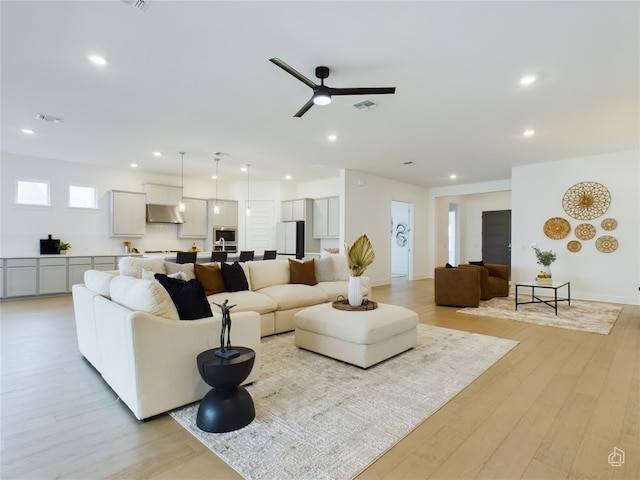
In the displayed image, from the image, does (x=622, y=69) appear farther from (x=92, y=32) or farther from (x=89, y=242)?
(x=89, y=242)

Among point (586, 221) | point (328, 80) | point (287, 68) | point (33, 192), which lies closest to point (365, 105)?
point (328, 80)

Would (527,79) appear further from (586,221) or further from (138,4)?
(586,221)

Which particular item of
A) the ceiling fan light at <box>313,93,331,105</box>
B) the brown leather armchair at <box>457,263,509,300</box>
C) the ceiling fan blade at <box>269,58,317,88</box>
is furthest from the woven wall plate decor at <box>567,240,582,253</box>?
the ceiling fan blade at <box>269,58,317,88</box>

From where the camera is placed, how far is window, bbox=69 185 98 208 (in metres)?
7.14

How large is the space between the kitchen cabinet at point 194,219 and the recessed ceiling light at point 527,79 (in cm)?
742

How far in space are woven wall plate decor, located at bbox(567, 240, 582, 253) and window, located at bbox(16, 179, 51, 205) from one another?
1061cm

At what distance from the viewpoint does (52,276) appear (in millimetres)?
6590

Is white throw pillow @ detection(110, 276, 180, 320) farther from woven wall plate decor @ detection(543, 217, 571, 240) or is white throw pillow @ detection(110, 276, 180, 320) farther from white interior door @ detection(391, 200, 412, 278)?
white interior door @ detection(391, 200, 412, 278)

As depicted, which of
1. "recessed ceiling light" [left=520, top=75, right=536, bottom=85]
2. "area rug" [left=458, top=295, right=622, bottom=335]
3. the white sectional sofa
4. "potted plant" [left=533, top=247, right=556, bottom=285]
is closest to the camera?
the white sectional sofa

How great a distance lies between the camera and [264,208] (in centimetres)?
938

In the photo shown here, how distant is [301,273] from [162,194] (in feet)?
16.3

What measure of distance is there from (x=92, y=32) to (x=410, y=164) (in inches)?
227

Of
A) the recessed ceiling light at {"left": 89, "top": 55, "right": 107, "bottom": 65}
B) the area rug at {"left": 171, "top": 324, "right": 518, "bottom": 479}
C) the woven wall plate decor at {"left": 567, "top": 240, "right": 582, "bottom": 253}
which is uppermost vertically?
the recessed ceiling light at {"left": 89, "top": 55, "right": 107, "bottom": 65}

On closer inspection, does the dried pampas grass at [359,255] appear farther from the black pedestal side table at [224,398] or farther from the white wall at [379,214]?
the white wall at [379,214]
